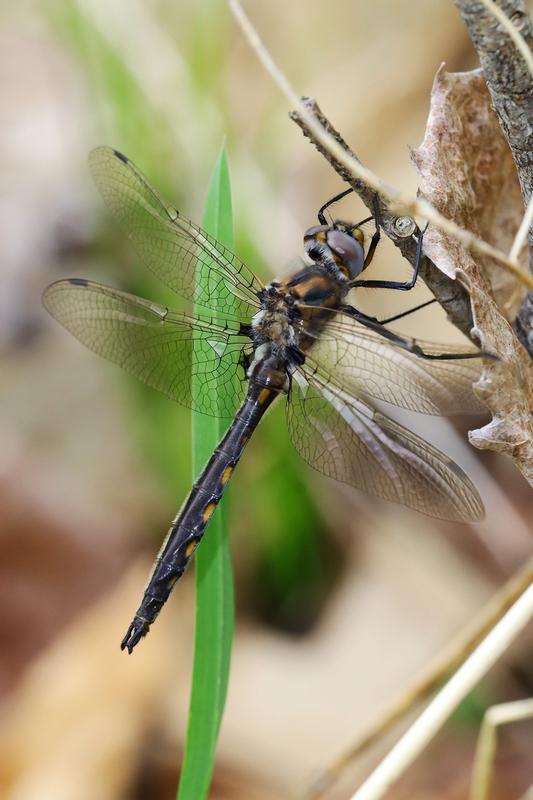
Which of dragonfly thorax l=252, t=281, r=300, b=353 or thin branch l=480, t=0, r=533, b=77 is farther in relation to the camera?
dragonfly thorax l=252, t=281, r=300, b=353

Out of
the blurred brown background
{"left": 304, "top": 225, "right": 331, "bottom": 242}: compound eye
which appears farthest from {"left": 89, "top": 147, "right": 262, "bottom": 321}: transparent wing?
Result: the blurred brown background

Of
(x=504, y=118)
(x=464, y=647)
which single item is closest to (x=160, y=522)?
(x=464, y=647)

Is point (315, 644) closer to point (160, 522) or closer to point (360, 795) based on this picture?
point (160, 522)

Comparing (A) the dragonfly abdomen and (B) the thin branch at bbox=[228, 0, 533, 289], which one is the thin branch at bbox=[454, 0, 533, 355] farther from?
(A) the dragonfly abdomen

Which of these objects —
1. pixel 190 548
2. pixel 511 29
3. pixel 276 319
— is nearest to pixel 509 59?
pixel 511 29

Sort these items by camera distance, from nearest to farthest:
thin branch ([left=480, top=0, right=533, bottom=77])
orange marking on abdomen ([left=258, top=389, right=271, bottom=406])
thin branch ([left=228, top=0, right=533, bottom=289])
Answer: thin branch ([left=480, top=0, right=533, bottom=77]), thin branch ([left=228, top=0, right=533, bottom=289]), orange marking on abdomen ([left=258, top=389, right=271, bottom=406])

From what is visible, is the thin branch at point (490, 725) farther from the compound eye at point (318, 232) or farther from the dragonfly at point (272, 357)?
the compound eye at point (318, 232)

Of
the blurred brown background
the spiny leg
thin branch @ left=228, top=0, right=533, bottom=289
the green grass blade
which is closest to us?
thin branch @ left=228, top=0, right=533, bottom=289
